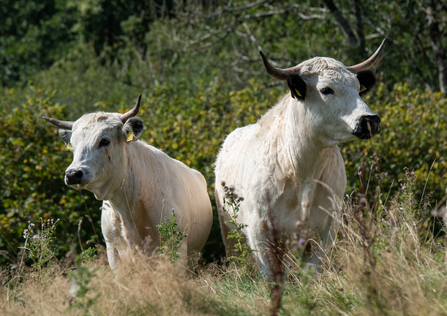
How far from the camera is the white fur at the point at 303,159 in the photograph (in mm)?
4176

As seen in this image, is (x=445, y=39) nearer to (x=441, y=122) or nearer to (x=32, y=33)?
(x=441, y=122)

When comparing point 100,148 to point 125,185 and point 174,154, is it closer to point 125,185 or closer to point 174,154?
point 125,185

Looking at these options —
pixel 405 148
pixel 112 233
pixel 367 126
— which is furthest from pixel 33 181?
pixel 405 148

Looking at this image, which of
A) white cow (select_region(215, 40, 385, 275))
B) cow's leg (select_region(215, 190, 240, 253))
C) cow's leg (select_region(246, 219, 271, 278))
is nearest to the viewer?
white cow (select_region(215, 40, 385, 275))

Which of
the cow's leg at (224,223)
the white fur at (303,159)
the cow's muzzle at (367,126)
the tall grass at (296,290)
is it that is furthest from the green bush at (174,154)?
the tall grass at (296,290)

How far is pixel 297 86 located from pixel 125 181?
1871 millimetres

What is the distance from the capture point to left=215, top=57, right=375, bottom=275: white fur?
13.7 feet

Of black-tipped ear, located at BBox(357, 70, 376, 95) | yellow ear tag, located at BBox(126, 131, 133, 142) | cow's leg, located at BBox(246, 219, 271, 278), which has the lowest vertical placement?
cow's leg, located at BBox(246, 219, 271, 278)

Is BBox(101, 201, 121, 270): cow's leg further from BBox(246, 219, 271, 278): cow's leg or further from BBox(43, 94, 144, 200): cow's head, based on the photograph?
BBox(246, 219, 271, 278): cow's leg

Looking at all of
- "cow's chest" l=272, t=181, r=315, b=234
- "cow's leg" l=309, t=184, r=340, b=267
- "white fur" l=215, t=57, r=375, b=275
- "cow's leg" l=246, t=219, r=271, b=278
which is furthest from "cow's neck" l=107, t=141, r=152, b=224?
"cow's leg" l=309, t=184, r=340, b=267

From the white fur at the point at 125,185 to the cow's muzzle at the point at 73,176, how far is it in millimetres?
74

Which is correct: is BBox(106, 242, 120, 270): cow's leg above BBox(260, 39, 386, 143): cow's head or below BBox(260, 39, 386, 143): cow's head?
below

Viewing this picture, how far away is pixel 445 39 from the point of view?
39.9ft

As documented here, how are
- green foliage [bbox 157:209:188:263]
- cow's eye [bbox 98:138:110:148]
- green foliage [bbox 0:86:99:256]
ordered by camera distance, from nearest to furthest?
green foliage [bbox 157:209:188:263] → cow's eye [bbox 98:138:110:148] → green foliage [bbox 0:86:99:256]
